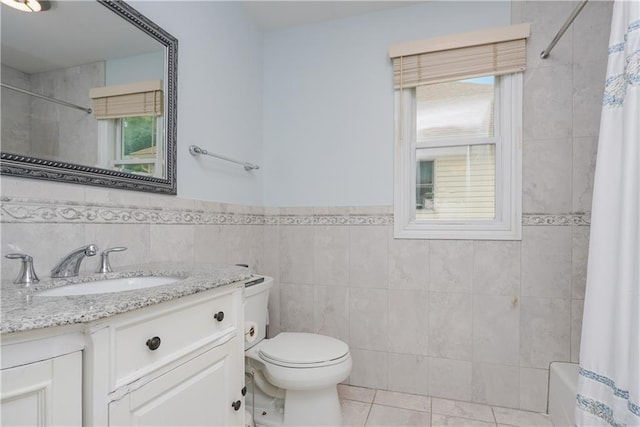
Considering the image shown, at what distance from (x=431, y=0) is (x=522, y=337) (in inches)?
80.6

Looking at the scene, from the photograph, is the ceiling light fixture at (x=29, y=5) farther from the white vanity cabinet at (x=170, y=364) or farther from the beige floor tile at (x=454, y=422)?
the beige floor tile at (x=454, y=422)

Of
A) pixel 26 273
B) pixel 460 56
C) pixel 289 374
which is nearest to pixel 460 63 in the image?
pixel 460 56

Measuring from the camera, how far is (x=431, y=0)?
2016 mm

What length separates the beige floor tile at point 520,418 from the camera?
175 centimetres

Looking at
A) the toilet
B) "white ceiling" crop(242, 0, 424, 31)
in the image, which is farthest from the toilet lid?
"white ceiling" crop(242, 0, 424, 31)

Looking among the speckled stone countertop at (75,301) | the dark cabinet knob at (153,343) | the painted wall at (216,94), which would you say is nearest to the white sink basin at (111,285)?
the speckled stone countertop at (75,301)

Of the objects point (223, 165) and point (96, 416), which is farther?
point (223, 165)

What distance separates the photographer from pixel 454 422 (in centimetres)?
175

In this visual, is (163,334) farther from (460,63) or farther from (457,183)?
(460,63)

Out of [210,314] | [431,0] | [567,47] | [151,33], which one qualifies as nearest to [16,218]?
[210,314]

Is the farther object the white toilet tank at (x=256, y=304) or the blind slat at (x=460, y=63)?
the blind slat at (x=460, y=63)

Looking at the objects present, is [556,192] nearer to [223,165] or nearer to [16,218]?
[223,165]

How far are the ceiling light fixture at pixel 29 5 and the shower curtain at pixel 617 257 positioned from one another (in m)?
1.88

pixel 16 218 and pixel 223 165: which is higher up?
pixel 223 165
